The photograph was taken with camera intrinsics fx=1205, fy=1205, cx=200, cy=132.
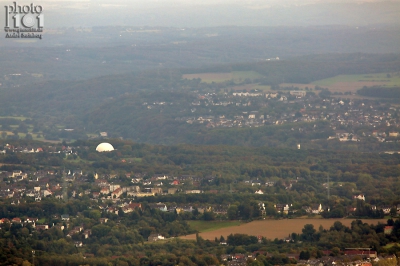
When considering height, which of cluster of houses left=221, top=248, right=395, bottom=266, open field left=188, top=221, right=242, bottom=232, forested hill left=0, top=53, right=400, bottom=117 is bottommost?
forested hill left=0, top=53, right=400, bottom=117

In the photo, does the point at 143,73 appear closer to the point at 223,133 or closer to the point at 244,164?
the point at 223,133

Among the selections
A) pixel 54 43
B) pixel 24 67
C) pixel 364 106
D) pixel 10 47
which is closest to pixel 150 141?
pixel 364 106

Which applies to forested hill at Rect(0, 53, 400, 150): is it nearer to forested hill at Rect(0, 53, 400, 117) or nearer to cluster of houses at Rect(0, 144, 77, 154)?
forested hill at Rect(0, 53, 400, 117)

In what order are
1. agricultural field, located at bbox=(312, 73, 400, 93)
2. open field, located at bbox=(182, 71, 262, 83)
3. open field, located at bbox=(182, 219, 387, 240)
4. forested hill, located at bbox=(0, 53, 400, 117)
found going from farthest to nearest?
1. open field, located at bbox=(182, 71, 262, 83)
2. forested hill, located at bbox=(0, 53, 400, 117)
3. agricultural field, located at bbox=(312, 73, 400, 93)
4. open field, located at bbox=(182, 219, 387, 240)

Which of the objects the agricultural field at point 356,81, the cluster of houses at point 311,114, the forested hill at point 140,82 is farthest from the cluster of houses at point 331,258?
the agricultural field at point 356,81

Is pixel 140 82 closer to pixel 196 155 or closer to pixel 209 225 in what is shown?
pixel 196 155

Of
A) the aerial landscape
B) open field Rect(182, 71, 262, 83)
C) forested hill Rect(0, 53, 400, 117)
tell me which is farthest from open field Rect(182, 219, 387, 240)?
open field Rect(182, 71, 262, 83)

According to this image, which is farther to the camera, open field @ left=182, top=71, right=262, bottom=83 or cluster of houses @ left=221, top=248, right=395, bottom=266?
open field @ left=182, top=71, right=262, bottom=83
